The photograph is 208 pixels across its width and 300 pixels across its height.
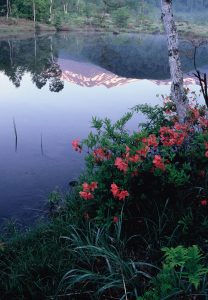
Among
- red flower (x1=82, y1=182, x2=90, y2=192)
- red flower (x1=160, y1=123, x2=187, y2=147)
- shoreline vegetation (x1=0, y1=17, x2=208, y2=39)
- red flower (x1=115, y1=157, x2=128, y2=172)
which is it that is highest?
shoreline vegetation (x1=0, y1=17, x2=208, y2=39)

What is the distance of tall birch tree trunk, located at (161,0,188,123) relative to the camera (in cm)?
760

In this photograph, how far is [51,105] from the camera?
788 inches

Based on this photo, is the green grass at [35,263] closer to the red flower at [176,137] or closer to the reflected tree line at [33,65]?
the red flower at [176,137]

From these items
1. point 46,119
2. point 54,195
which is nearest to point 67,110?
point 46,119

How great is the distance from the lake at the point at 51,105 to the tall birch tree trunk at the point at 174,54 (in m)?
0.43

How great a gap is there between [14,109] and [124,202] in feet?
45.8

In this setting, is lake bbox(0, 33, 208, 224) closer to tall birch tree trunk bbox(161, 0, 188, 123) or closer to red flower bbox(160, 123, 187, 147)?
tall birch tree trunk bbox(161, 0, 188, 123)

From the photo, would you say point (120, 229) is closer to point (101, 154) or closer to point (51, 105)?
point (101, 154)

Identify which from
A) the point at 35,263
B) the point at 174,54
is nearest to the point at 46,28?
the point at 174,54

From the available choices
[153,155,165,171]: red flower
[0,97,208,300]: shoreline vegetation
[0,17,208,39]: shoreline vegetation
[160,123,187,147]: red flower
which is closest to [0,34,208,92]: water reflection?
[0,17,208,39]: shoreline vegetation

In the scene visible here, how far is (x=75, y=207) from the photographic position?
7.52 metres

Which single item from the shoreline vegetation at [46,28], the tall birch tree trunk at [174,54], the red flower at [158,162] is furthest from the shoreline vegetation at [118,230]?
the shoreline vegetation at [46,28]

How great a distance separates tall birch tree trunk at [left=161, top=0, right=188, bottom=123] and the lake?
17.0 inches

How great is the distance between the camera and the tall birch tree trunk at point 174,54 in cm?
760
